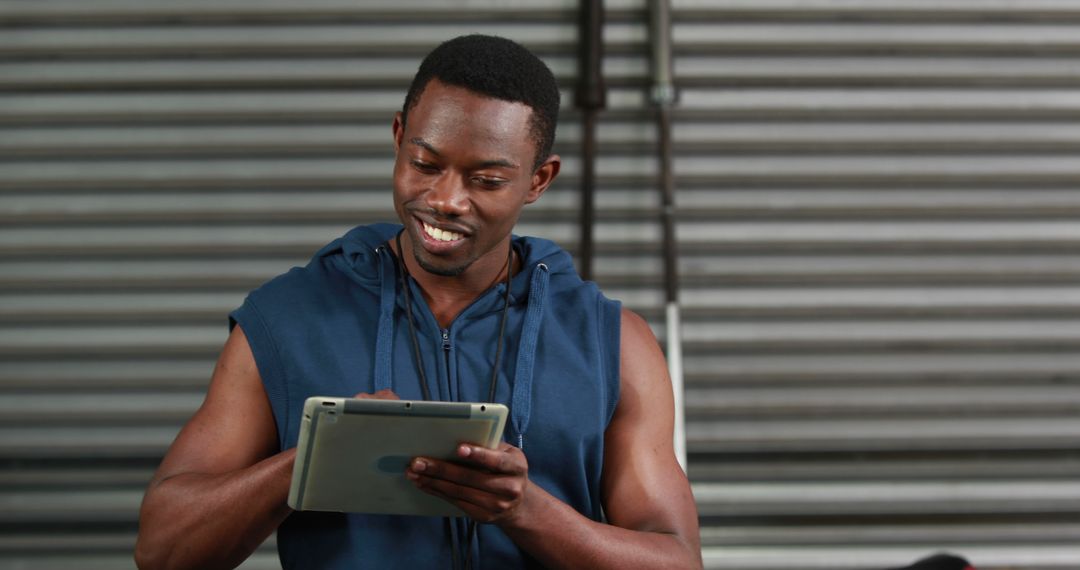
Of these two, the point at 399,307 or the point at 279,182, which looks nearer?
the point at 399,307

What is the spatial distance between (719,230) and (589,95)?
72 cm

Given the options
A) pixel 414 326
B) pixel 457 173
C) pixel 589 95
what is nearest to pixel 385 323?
pixel 414 326

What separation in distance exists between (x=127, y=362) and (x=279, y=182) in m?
0.90

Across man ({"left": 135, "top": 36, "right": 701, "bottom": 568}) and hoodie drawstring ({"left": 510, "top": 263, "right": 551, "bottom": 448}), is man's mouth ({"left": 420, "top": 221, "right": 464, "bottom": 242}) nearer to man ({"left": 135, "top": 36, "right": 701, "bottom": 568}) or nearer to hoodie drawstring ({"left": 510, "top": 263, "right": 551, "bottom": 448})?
man ({"left": 135, "top": 36, "right": 701, "bottom": 568})

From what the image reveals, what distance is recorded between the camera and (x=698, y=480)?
14.6 feet

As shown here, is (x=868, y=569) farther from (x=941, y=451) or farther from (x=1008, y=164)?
(x=1008, y=164)

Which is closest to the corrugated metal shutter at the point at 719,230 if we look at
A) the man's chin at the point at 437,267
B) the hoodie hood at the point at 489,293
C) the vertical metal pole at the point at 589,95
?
the vertical metal pole at the point at 589,95

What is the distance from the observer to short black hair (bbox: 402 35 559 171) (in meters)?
2.05

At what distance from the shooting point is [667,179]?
173 inches

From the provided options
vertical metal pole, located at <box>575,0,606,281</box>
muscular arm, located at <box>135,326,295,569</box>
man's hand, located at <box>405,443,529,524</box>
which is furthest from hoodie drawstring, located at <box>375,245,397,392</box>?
vertical metal pole, located at <box>575,0,606,281</box>

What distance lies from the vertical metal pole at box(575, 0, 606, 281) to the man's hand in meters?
2.68

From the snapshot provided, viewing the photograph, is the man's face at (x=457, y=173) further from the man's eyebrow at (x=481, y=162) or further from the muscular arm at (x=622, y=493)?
the muscular arm at (x=622, y=493)

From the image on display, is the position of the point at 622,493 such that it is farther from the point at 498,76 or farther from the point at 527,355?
the point at 498,76

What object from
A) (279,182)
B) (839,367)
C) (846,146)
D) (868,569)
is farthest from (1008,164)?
(279,182)
